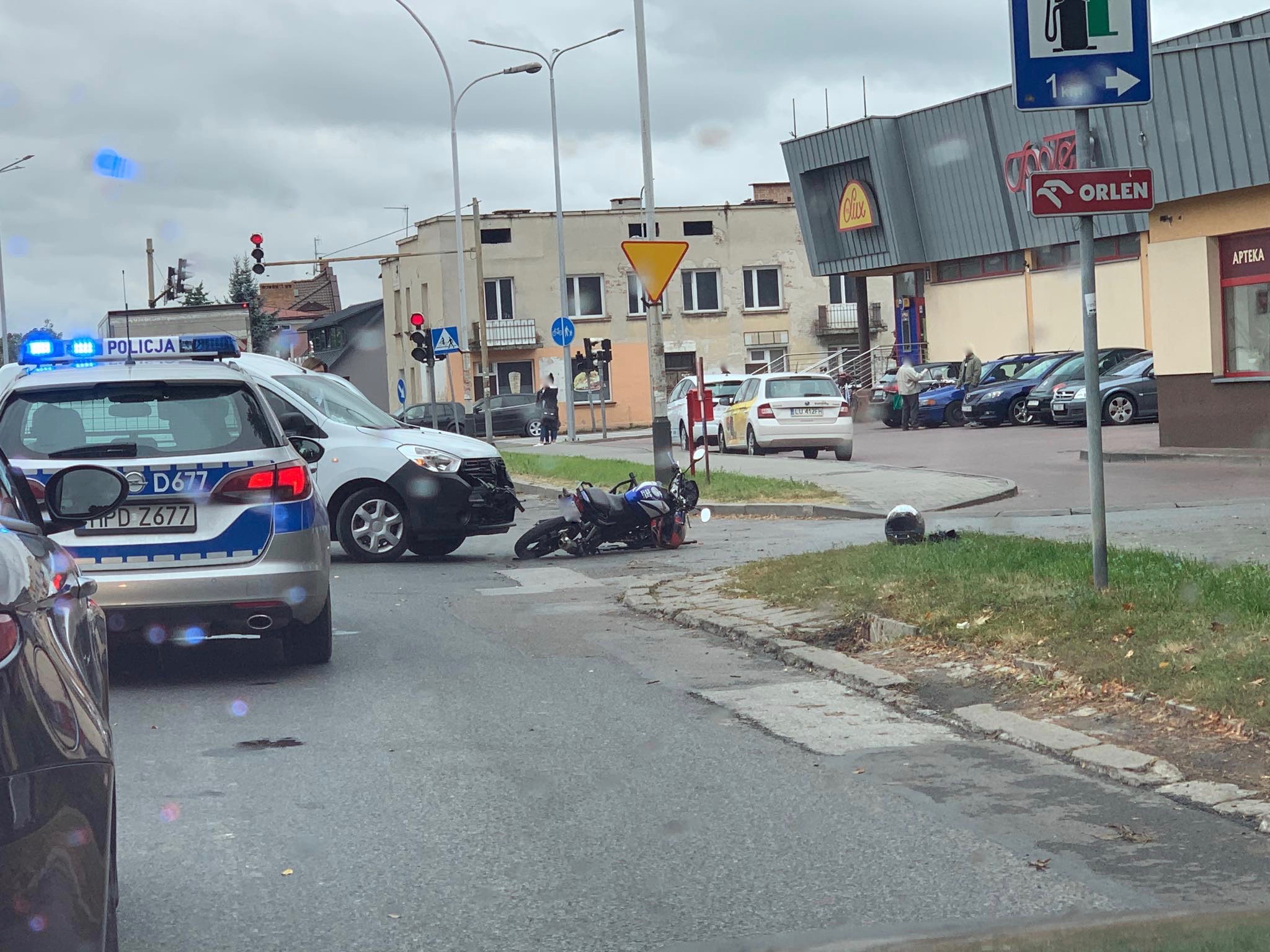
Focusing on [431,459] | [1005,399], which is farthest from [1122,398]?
[431,459]

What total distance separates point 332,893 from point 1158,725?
11.3 ft

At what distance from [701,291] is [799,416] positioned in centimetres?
3747

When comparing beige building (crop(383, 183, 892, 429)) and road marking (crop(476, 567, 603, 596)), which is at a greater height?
beige building (crop(383, 183, 892, 429))

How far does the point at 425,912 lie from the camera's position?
177 inches

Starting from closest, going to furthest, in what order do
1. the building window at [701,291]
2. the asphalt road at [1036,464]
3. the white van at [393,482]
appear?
the white van at [393,482], the asphalt road at [1036,464], the building window at [701,291]

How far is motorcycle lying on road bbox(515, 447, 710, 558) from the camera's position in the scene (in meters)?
14.8

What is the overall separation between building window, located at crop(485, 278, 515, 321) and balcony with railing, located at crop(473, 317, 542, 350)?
1.44 feet

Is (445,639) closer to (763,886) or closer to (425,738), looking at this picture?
(425,738)

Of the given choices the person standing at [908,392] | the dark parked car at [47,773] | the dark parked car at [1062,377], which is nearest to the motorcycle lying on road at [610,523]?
the dark parked car at [47,773]

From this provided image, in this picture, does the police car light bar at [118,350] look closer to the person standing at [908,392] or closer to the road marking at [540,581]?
the road marking at [540,581]

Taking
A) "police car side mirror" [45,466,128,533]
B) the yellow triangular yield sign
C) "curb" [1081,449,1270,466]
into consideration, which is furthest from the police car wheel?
"curb" [1081,449,1270,466]

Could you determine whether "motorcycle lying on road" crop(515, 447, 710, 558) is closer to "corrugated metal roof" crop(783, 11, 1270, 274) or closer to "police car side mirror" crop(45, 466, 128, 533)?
"police car side mirror" crop(45, 466, 128, 533)

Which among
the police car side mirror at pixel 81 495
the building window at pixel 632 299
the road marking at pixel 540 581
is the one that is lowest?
the road marking at pixel 540 581

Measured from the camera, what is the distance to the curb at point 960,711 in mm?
5504
